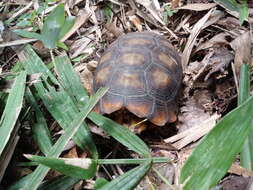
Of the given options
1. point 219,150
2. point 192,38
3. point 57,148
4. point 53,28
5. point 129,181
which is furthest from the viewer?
point 192,38

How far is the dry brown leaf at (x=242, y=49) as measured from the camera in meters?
2.26

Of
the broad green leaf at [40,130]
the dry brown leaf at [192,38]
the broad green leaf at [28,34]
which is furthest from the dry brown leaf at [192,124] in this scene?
the broad green leaf at [28,34]

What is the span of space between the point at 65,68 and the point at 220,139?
134 centimetres

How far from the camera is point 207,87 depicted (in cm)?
235

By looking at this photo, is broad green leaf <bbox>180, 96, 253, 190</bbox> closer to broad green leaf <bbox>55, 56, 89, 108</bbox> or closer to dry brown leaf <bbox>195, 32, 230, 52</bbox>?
broad green leaf <bbox>55, 56, 89, 108</bbox>

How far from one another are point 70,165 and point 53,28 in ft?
4.13

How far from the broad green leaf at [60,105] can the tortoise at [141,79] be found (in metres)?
0.24

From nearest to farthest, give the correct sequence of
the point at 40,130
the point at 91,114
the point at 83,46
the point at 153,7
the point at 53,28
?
the point at 91,114 < the point at 40,130 < the point at 53,28 < the point at 83,46 < the point at 153,7

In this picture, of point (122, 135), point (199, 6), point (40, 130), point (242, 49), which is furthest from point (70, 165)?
point (199, 6)

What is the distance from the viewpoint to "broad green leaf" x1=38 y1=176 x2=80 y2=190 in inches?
66.7

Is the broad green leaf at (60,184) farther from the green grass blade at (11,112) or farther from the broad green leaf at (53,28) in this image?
the broad green leaf at (53,28)

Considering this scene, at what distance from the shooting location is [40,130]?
2.04 meters

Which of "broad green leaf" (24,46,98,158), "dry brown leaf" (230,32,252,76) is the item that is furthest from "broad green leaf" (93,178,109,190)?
"dry brown leaf" (230,32,252,76)

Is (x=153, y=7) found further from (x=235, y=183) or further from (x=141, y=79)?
(x=235, y=183)
